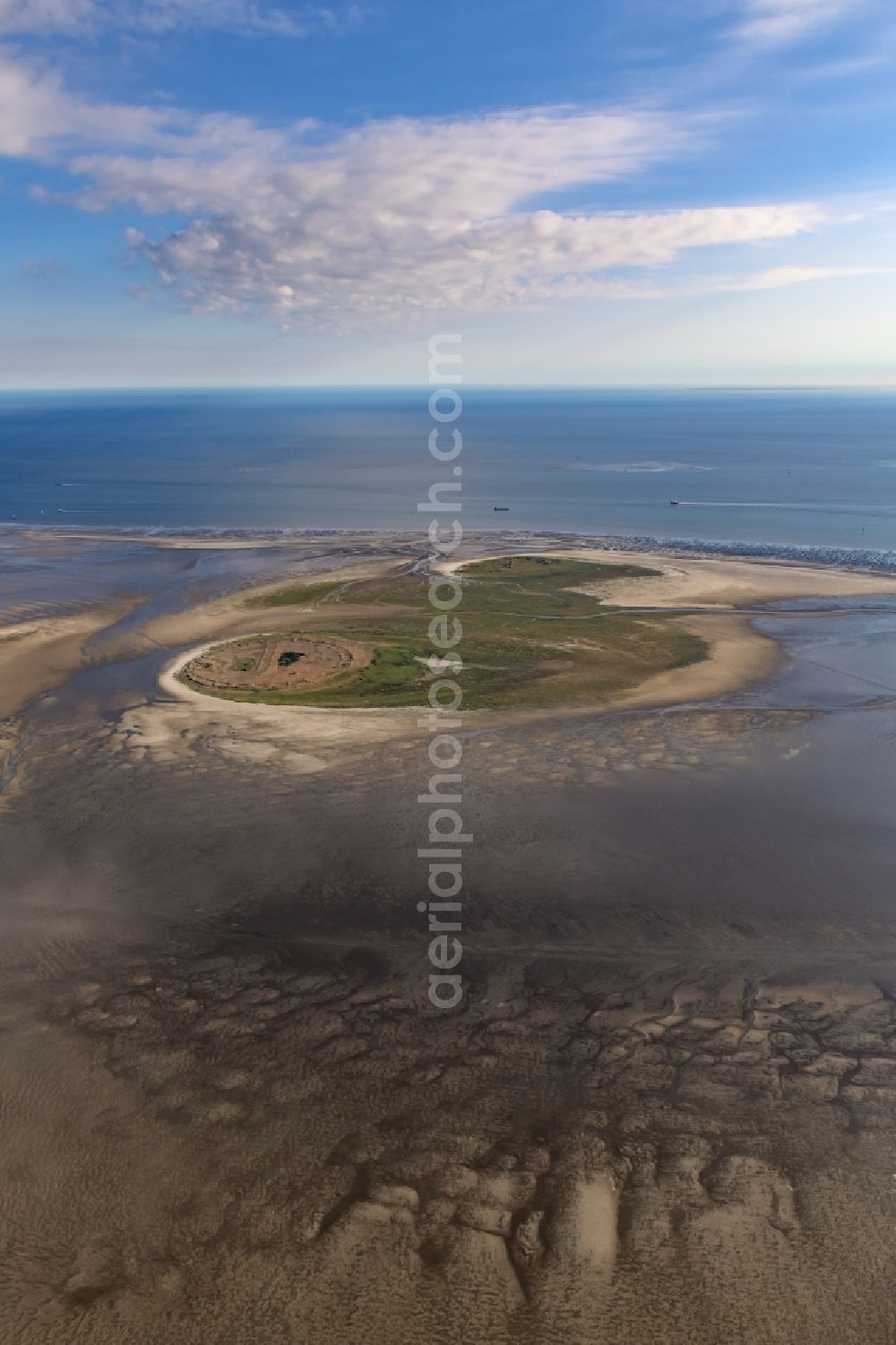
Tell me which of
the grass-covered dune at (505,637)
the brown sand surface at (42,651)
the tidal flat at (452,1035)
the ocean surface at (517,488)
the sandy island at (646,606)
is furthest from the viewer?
the ocean surface at (517,488)

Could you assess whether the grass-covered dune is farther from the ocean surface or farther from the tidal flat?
the ocean surface

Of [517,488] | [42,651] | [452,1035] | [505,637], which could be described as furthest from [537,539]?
[452,1035]

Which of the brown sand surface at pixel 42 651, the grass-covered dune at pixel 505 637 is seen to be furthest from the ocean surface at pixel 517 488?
the brown sand surface at pixel 42 651

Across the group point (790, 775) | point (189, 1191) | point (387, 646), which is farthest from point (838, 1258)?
point (387, 646)

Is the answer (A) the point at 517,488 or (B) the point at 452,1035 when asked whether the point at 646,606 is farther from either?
(A) the point at 517,488

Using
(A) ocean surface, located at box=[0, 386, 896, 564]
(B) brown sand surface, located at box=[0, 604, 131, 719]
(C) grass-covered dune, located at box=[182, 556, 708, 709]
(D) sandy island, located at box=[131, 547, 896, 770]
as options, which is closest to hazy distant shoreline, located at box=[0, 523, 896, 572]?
(A) ocean surface, located at box=[0, 386, 896, 564]

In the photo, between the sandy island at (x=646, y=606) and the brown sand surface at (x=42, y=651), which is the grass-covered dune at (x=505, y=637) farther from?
the brown sand surface at (x=42, y=651)
